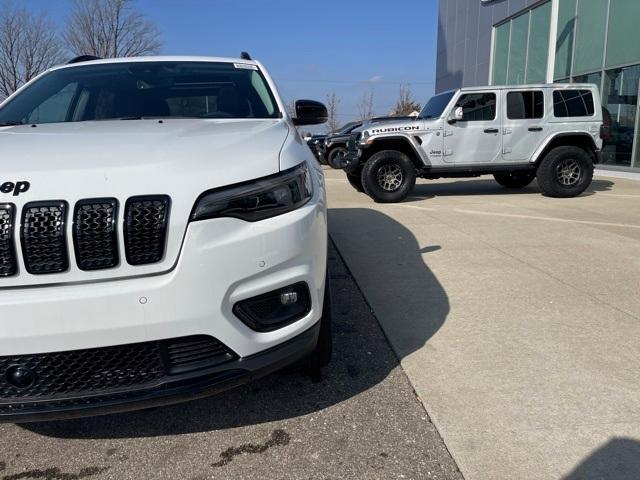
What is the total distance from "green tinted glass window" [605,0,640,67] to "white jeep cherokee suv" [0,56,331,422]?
12.8m

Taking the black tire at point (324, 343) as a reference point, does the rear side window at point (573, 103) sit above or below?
above

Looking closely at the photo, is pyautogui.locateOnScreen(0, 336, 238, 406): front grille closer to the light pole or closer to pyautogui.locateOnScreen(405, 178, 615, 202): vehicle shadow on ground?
pyautogui.locateOnScreen(405, 178, 615, 202): vehicle shadow on ground

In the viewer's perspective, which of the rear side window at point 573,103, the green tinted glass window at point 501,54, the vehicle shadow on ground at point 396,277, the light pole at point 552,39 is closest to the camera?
the vehicle shadow on ground at point 396,277

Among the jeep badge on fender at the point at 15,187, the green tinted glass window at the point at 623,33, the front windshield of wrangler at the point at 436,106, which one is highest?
the green tinted glass window at the point at 623,33

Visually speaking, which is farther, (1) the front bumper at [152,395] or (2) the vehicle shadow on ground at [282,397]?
(2) the vehicle shadow on ground at [282,397]

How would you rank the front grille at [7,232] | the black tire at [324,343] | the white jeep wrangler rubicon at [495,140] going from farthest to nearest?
1. the white jeep wrangler rubicon at [495,140]
2. the black tire at [324,343]
3. the front grille at [7,232]

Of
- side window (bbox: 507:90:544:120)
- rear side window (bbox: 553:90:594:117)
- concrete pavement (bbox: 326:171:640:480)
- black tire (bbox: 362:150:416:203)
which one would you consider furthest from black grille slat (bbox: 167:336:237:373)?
rear side window (bbox: 553:90:594:117)

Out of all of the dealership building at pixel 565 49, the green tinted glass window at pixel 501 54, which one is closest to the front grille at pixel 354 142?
the dealership building at pixel 565 49

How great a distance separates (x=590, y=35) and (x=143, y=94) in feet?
45.3

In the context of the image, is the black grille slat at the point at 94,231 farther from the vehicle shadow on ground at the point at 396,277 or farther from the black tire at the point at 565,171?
the black tire at the point at 565,171

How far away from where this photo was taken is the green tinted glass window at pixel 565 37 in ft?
46.8

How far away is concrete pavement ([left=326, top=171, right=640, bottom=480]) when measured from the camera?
219 cm

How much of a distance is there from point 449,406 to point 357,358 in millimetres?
667

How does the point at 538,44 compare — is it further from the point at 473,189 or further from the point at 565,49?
the point at 473,189
